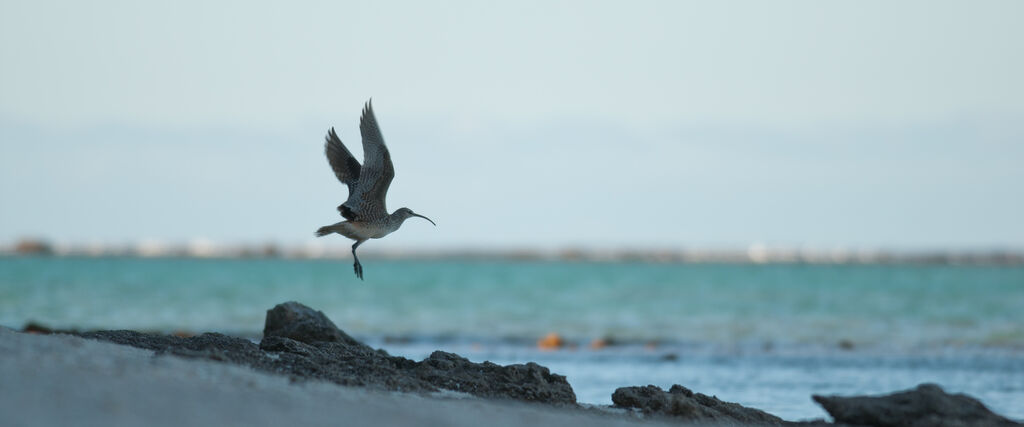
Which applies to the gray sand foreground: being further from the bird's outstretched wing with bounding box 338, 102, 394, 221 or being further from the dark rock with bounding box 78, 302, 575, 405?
the bird's outstretched wing with bounding box 338, 102, 394, 221

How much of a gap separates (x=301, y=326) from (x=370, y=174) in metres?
1.77

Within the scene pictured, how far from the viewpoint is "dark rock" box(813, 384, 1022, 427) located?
28.6 ft

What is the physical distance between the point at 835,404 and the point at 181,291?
42527 millimetres

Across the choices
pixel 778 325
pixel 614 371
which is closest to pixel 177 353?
pixel 614 371

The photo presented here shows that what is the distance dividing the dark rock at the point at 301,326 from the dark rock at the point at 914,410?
549 centimetres

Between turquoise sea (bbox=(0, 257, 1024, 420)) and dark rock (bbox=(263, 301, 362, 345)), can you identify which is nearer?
dark rock (bbox=(263, 301, 362, 345))

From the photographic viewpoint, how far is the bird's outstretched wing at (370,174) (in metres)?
12.5

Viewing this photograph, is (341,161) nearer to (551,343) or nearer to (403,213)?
(403,213)

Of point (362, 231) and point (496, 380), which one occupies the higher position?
point (362, 231)

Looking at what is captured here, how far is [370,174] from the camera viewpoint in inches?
498

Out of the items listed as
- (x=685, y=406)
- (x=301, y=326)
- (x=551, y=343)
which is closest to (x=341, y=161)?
(x=301, y=326)

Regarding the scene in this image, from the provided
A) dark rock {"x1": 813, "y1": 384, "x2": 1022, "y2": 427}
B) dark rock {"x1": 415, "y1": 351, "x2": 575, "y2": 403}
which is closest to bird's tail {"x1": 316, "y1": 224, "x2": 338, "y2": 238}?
dark rock {"x1": 415, "y1": 351, "x2": 575, "y2": 403}

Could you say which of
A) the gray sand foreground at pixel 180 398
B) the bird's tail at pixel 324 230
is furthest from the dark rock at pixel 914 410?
the bird's tail at pixel 324 230

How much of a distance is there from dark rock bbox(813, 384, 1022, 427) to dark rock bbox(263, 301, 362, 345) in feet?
18.0
